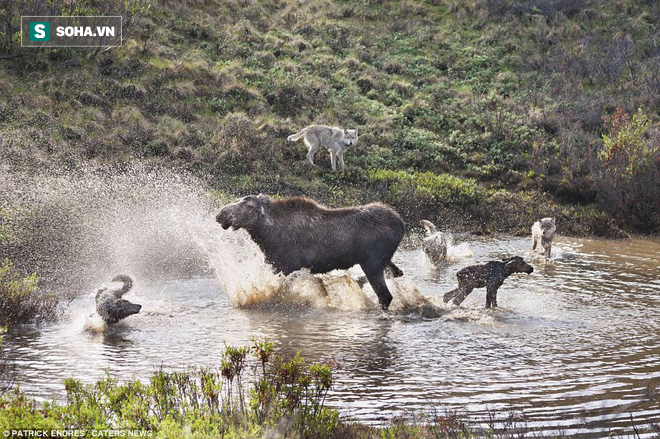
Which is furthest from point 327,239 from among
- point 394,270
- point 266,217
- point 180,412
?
point 180,412

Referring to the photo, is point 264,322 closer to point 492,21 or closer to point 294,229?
point 294,229

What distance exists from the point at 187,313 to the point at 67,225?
17.3 ft

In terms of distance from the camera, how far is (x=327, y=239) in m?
11.0

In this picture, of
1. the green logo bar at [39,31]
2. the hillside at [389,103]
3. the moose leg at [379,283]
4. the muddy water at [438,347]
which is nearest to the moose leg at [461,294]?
the muddy water at [438,347]

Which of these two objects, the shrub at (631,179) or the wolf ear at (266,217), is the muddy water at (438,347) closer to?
the wolf ear at (266,217)

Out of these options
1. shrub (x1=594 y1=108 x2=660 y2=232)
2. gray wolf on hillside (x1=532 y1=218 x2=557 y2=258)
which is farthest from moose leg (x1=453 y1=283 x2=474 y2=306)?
shrub (x1=594 y1=108 x2=660 y2=232)

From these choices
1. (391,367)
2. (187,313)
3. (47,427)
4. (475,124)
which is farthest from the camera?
(475,124)

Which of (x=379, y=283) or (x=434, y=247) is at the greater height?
(x=434, y=247)

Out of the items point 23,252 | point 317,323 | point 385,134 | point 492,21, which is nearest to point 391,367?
point 317,323

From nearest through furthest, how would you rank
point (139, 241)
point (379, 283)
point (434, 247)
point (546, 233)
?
1. point (379, 283)
2. point (434, 247)
3. point (139, 241)
4. point (546, 233)

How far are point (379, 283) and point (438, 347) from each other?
2.35 m

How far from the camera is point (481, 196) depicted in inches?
829

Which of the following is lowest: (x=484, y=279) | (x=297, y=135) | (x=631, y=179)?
(x=484, y=279)

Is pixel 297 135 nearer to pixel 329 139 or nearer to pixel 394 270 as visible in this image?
pixel 329 139
